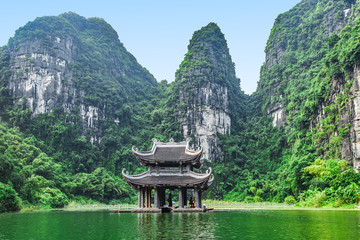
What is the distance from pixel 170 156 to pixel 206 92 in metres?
58.4

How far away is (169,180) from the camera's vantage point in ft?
77.4

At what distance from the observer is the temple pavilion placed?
23.2 metres

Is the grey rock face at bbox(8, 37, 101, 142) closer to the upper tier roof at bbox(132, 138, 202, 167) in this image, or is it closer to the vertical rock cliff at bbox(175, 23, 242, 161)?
the vertical rock cliff at bbox(175, 23, 242, 161)

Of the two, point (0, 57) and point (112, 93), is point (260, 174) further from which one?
point (0, 57)

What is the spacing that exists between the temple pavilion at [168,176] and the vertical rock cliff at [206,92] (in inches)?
1978

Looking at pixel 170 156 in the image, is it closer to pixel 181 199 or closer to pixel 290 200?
pixel 181 199

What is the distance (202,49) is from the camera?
295 ft

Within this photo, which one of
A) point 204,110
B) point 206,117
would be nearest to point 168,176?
point 206,117

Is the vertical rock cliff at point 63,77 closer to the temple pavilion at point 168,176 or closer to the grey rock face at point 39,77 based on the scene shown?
the grey rock face at point 39,77

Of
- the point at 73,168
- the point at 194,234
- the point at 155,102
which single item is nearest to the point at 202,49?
the point at 155,102

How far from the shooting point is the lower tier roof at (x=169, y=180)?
75.2ft

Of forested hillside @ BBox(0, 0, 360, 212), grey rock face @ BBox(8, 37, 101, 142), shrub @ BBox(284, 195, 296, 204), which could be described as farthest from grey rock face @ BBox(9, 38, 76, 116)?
shrub @ BBox(284, 195, 296, 204)

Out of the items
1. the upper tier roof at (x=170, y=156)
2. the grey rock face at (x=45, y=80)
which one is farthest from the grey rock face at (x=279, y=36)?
the upper tier roof at (x=170, y=156)

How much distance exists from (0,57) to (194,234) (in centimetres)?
8331
